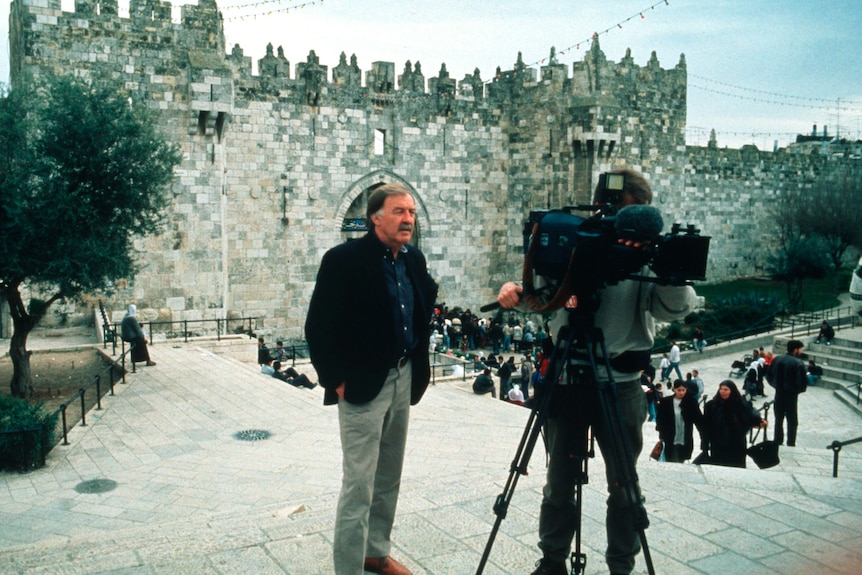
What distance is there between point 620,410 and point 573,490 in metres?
0.45

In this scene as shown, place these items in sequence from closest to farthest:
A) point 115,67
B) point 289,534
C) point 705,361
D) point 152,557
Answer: point 152,557, point 289,534, point 115,67, point 705,361

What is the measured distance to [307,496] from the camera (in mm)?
6906

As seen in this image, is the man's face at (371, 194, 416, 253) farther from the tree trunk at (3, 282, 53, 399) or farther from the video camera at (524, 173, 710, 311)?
the tree trunk at (3, 282, 53, 399)

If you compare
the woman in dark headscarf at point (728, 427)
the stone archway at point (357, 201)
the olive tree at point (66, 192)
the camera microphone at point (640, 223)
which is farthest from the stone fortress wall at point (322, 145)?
the camera microphone at point (640, 223)

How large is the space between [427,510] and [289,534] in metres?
0.86

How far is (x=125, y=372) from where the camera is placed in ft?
40.2

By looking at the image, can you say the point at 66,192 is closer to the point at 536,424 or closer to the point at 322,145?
the point at 322,145

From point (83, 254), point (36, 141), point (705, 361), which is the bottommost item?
point (705, 361)

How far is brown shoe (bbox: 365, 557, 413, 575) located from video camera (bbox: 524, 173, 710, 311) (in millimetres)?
1457

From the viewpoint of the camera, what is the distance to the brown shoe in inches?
142

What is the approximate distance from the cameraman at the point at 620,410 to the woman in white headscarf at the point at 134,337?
10.4 meters

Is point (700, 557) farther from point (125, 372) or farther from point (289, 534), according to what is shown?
point (125, 372)

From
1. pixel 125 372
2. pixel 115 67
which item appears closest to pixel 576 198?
pixel 115 67

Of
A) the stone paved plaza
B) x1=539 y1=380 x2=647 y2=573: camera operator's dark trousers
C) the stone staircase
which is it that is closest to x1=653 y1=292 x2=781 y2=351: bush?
the stone staircase
